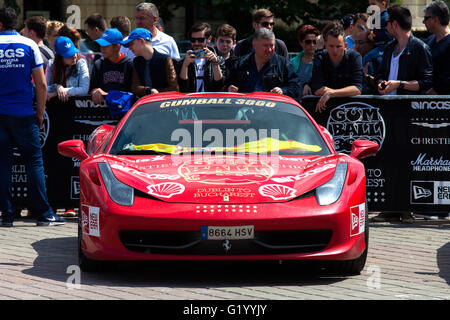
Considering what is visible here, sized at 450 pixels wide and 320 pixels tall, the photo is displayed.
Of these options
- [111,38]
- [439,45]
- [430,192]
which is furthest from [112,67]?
[430,192]

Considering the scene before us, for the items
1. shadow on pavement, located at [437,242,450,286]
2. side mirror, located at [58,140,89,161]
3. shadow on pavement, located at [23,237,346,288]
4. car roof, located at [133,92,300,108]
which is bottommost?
shadow on pavement, located at [437,242,450,286]

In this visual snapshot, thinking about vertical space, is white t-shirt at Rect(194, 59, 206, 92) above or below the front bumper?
above

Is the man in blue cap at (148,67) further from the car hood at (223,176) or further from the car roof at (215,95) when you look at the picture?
the car hood at (223,176)

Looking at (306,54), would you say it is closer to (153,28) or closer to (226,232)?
(153,28)

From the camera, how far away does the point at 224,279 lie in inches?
266

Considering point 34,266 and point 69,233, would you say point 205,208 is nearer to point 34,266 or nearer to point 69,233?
point 34,266

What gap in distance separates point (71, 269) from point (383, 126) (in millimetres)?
4175

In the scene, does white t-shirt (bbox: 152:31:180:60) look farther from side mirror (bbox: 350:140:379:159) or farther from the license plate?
the license plate

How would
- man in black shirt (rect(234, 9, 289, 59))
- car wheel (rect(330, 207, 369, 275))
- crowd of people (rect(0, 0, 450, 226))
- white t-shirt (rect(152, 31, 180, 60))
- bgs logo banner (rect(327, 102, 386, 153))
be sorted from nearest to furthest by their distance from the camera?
car wheel (rect(330, 207, 369, 275)) → crowd of people (rect(0, 0, 450, 226)) → bgs logo banner (rect(327, 102, 386, 153)) → man in black shirt (rect(234, 9, 289, 59)) → white t-shirt (rect(152, 31, 180, 60))

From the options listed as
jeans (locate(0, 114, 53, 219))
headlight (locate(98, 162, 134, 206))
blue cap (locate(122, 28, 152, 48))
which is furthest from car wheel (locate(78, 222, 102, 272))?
blue cap (locate(122, 28, 152, 48))

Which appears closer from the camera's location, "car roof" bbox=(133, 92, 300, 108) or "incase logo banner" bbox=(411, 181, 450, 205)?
"car roof" bbox=(133, 92, 300, 108)

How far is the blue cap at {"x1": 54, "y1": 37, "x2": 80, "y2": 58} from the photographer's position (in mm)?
10500

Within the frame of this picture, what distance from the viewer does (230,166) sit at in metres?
7.12

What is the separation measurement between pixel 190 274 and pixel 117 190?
0.84 metres
